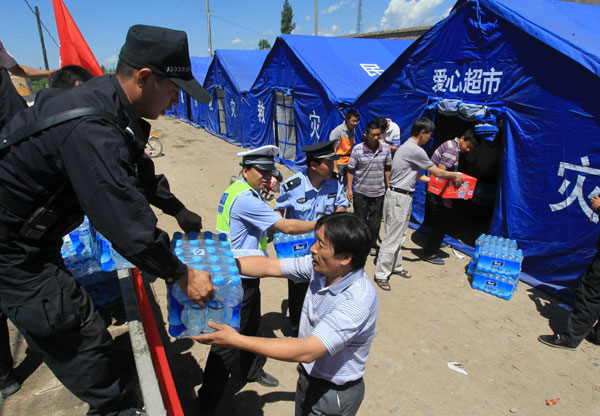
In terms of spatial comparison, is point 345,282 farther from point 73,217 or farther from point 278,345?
point 73,217

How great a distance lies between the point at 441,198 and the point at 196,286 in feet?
15.8

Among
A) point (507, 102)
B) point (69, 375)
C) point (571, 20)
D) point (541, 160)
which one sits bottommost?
point (69, 375)

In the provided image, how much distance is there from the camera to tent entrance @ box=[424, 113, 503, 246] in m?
6.55

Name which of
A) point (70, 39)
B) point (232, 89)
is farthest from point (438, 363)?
point (232, 89)

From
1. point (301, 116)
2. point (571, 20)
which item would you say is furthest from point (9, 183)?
point (301, 116)

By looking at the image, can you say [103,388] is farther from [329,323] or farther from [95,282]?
[95,282]

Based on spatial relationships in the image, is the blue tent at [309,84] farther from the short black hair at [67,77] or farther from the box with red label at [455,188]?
the short black hair at [67,77]

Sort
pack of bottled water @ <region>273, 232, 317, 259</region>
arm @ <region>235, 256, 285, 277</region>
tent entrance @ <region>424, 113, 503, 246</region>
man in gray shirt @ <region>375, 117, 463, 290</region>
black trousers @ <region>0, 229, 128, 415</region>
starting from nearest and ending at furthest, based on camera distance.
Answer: black trousers @ <region>0, 229, 128, 415</region> < arm @ <region>235, 256, 285, 277</region> < pack of bottled water @ <region>273, 232, 317, 259</region> < man in gray shirt @ <region>375, 117, 463, 290</region> < tent entrance @ <region>424, 113, 503, 246</region>

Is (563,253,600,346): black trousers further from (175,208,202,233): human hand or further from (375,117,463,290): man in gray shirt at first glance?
(175,208,202,233): human hand

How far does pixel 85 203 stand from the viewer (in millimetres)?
1415

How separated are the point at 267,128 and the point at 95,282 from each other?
33.0 feet

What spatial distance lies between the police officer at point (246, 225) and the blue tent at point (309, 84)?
650 cm

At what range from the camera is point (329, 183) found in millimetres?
3742

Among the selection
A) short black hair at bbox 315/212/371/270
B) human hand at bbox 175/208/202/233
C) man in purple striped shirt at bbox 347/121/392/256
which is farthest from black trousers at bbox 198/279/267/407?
man in purple striped shirt at bbox 347/121/392/256
